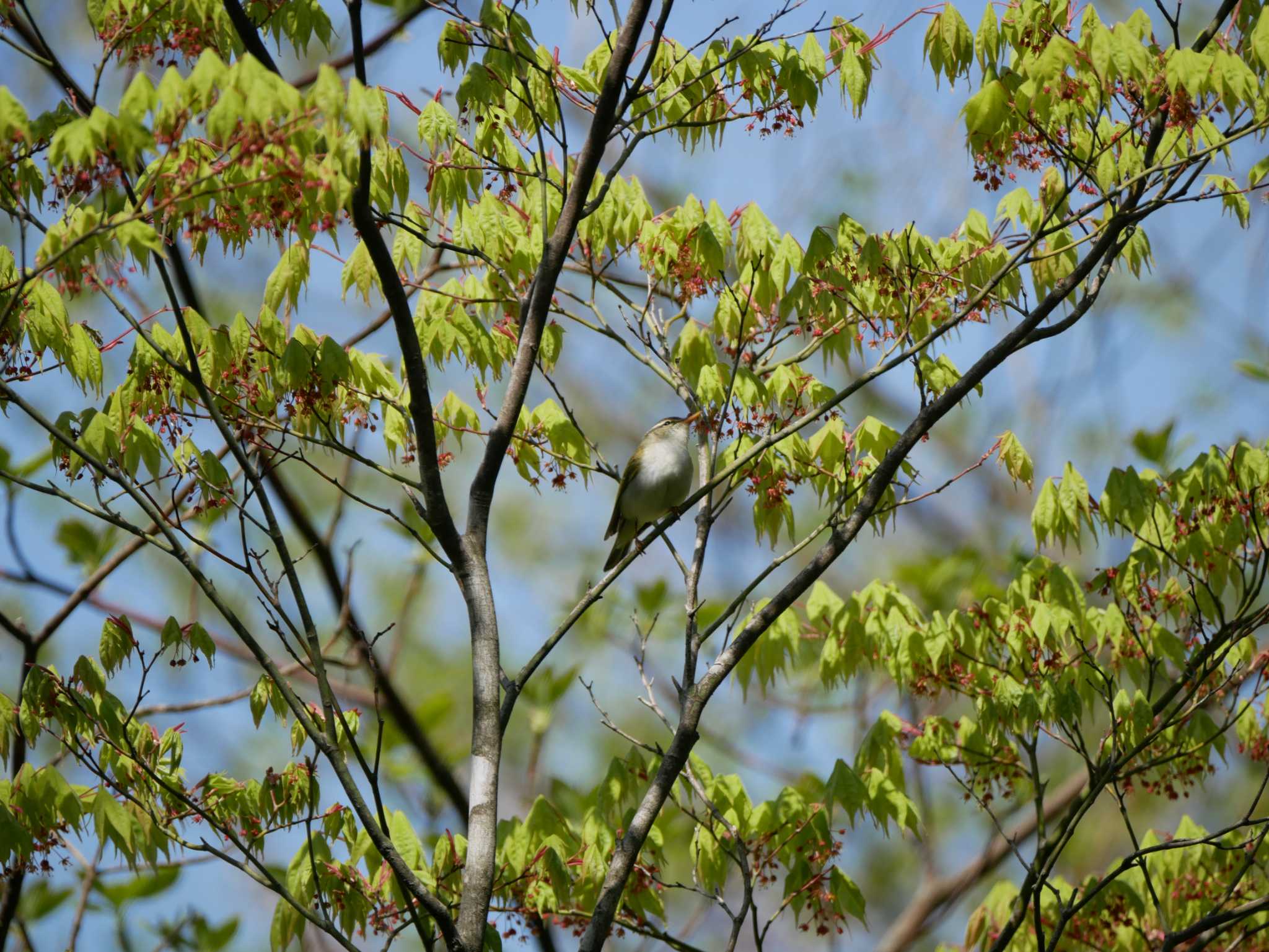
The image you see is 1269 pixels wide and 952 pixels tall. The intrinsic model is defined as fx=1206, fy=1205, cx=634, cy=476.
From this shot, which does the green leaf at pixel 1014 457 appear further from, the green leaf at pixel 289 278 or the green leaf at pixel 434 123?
the green leaf at pixel 289 278

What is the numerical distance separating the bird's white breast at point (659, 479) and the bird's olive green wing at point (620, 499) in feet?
0.09

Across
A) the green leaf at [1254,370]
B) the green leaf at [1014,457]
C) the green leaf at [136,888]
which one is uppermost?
the green leaf at [1254,370]

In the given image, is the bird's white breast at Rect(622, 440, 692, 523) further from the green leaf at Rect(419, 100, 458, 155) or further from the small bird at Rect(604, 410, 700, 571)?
the green leaf at Rect(419, 100, 458, 155)

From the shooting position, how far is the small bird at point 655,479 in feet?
21.4

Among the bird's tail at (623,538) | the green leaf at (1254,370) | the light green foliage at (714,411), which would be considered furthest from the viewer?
the bird's tail at (623,538)

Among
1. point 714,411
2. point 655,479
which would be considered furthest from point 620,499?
point 714,411

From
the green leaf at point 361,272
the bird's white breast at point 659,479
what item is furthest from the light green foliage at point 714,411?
the bird's white breast at point 659,479

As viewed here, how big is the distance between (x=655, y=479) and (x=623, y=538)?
733mm

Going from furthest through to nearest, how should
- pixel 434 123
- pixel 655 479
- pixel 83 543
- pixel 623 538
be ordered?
pixel 623 538 → pixel 655 479 → pixel 83 543 → pixel 434 123

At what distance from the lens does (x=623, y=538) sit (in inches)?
281

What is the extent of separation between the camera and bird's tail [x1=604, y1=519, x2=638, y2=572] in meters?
6.87

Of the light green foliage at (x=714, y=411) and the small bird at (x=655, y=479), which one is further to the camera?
the small bird at (x=655, y=479)

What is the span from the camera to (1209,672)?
4.31 metres

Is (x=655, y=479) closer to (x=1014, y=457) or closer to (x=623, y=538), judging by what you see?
(x=623, y=538)
